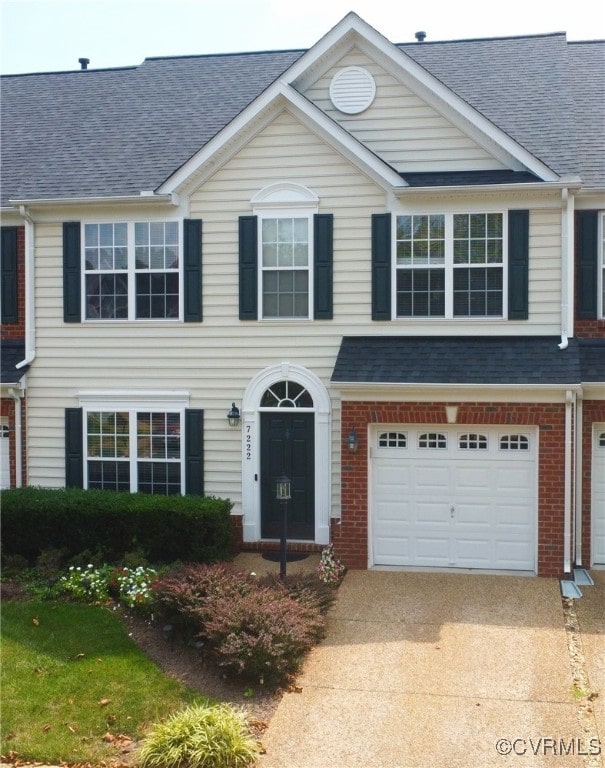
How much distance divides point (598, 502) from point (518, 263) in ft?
12.4

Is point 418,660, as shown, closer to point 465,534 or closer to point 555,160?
point 465,534

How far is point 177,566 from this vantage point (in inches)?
421

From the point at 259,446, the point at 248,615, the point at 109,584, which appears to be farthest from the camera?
the point at 259,446

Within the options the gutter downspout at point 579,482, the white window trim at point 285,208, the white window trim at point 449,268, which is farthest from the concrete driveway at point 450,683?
the white window trim at point 285,208

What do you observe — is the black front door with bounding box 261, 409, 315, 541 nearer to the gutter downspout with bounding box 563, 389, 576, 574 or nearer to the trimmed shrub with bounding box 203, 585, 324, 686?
the trimmed shrub with bounding box 203, 585, 324, 686

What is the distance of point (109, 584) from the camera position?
403 inches

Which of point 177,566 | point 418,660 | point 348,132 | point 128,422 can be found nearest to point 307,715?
point 418,660

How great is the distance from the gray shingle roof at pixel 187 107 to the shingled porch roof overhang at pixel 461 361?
288cm

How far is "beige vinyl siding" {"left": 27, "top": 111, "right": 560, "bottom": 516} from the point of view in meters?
12.0

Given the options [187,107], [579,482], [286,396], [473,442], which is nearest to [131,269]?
[286,396]

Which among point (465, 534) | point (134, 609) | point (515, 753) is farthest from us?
point (465, 534)

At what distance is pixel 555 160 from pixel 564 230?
5.25 ft

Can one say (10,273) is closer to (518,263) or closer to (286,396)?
(286,396)

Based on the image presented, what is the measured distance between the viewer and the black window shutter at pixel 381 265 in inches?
473
